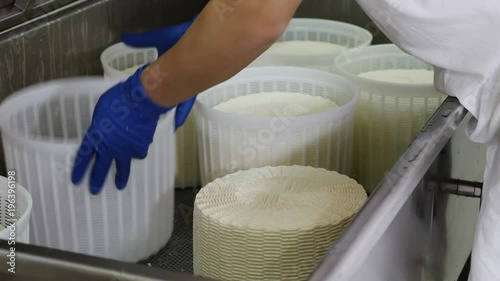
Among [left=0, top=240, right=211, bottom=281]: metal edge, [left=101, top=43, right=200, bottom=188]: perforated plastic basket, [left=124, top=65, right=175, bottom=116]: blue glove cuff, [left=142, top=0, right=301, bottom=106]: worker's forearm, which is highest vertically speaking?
[left=142, top=0, right=301, bottom=106]: worker's forearm

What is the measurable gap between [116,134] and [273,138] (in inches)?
14.8

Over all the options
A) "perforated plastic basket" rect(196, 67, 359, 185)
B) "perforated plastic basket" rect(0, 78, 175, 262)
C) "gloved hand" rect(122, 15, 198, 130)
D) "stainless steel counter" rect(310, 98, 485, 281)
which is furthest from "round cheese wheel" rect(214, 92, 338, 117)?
"stainless steel counter" rect(310, 98, 485, 281)

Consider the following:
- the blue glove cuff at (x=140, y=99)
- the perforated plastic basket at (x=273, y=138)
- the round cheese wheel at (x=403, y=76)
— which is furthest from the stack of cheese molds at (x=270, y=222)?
the round cheese wheel at (x=403, y=76)

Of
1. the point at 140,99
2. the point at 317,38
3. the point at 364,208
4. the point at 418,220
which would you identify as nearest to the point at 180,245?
the point at 140,99

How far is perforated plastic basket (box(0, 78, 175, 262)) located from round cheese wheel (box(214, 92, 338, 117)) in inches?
10.2

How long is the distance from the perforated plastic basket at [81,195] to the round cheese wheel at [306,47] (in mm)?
702

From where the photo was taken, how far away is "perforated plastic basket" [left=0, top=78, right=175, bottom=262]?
1469 millimetres

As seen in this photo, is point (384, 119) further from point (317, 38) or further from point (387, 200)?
point (387, 200)

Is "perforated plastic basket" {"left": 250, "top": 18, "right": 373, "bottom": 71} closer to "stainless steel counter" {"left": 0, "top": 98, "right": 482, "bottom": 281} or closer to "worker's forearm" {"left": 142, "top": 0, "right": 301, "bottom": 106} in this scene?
"stainless steel counter" {"left": 0, "top": 98, "right": 482, "bottom": 281}

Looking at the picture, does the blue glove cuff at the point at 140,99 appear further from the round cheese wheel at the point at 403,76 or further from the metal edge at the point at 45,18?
the round cheese wheel at the point at 403,76

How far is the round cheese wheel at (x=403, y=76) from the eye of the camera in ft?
6.50

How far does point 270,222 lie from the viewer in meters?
1.39

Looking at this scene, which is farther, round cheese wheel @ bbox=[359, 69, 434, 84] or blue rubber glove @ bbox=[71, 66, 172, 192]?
round cheese wheel @ bbox=[359, 69, 434, 84]

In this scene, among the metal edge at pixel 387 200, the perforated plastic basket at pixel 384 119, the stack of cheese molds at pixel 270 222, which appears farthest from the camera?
the perforated plastic basket at pixel 384 119
